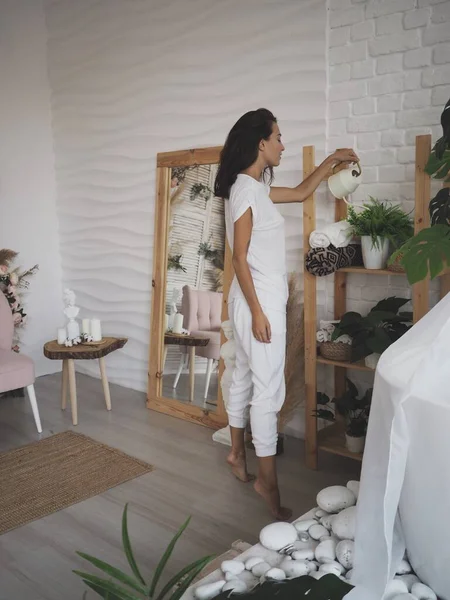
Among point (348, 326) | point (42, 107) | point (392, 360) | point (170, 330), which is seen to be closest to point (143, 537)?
point (348, 326)

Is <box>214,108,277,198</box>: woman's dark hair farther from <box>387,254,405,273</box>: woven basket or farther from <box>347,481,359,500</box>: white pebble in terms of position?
<box>347,481,359,500</box>: white pebble

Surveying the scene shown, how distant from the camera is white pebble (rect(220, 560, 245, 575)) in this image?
1603mm

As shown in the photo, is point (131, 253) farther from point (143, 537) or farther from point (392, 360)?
point (392, 360)

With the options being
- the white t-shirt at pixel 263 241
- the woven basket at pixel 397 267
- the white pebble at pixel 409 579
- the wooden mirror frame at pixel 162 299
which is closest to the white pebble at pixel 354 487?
the white pebble at pixel 409 579

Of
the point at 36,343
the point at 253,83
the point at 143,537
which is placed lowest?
the point at 143,537

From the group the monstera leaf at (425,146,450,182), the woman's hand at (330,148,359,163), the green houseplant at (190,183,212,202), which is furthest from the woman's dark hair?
the green houseplant at (190,183,212,202)

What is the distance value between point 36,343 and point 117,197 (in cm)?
137

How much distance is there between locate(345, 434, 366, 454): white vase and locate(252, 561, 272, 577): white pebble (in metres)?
1.22

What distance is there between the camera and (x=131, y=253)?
4.27 meters

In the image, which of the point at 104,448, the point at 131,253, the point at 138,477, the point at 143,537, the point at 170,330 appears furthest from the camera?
the point at 131,253

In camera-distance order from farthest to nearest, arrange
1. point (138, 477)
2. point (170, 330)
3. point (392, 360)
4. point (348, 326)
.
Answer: point (170, 330) < point (138, 477) < point (348, 326) < point (392, 360)

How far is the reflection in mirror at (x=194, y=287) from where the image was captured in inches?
138

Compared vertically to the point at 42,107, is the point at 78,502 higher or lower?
lower

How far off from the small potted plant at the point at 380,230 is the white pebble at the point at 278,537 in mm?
1260
